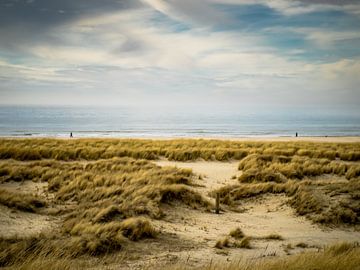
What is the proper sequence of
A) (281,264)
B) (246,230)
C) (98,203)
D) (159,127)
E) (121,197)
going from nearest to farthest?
1. (281,264)
2. (246,230)
3. (98,203)
4. (121,197)
5. (159,127)

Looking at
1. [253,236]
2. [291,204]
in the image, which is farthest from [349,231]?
[253,236]

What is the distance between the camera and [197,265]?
715 cm

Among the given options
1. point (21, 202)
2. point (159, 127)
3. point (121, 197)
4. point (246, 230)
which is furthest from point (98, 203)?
point (159, 127)

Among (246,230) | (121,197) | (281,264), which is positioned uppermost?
(281,264)

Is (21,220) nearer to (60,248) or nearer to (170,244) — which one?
(60,248)

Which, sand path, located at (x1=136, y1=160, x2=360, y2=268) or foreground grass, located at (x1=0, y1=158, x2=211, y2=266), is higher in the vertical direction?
foreground grass, located at (x1=0, y1=158, x2=211, y2=266)

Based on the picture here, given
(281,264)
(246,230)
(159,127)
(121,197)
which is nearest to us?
(281,264)

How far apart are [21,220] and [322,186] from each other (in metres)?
11.0

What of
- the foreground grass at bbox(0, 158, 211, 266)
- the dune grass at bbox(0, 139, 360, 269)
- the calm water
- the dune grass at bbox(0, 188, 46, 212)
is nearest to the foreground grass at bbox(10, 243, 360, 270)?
the dune grass at bbox(0, 139, 360, 269)

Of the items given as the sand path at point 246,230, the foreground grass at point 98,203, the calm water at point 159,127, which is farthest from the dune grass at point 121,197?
the calm water at point 159,127

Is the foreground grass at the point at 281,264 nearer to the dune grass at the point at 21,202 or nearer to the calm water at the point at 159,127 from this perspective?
the dune grass at the point at 21,202

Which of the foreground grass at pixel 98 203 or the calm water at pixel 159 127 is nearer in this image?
the foreground grass at pixel 98 203

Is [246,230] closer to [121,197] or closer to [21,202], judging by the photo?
[121,197]

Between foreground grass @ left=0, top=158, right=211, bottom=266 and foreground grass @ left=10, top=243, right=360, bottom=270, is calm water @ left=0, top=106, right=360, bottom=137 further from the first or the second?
foreground grass @ left=10, top=243, right=360, bottom=270
